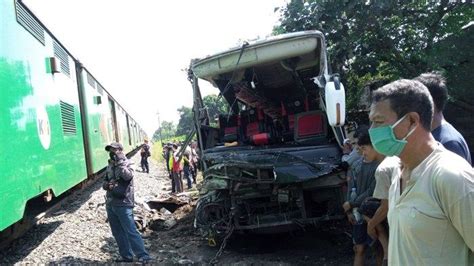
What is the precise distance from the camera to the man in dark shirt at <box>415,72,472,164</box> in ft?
7.95

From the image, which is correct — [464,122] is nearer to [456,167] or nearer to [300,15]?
[300,15]

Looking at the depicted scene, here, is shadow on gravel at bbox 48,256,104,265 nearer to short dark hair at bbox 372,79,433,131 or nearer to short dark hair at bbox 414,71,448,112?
short dark hair at bbox 414,71,448,112

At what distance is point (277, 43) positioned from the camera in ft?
19.6

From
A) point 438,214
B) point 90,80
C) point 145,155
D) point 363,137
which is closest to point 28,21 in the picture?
point 363,137

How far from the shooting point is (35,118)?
5.36 metres

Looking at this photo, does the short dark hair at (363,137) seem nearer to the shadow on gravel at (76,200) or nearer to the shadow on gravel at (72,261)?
the shadow on gravel at (72,261)

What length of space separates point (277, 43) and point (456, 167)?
15.0 ft

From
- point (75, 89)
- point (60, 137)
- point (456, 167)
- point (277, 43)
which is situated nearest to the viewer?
point (456, 167)

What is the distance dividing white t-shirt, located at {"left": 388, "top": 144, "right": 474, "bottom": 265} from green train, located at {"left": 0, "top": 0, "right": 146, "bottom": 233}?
3666mm

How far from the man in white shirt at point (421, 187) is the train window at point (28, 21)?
480cm

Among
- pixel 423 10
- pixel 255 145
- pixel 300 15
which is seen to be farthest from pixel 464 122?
pixel 255 145

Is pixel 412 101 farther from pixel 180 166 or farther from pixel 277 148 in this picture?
pixel 180 166

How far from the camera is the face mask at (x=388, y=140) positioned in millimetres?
1778

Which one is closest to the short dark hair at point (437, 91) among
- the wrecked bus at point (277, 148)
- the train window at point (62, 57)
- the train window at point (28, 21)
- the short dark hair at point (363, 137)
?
the short dark hair at point (363, 137)
